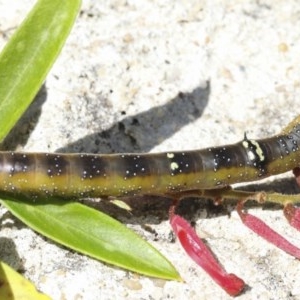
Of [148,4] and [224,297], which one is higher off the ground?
[148,4]

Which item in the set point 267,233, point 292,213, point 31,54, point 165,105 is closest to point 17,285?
point 31,54

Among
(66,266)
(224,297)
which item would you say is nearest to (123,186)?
(66,266)

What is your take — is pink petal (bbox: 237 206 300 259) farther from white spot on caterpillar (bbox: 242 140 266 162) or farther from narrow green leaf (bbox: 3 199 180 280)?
narrow green leaf (bbox: 3 199 180 280)

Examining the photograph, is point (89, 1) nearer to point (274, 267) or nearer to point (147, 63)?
point (147, 63)

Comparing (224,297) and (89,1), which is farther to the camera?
(89,1)

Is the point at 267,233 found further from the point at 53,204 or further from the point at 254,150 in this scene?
the point at 53,204

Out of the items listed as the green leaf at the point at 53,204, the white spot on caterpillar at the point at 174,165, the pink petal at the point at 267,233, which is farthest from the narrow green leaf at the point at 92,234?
the pink petal at the point at 267,233

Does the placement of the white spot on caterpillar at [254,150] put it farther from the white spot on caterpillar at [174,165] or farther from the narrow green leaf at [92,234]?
the narrow green leaf at [92,234]
